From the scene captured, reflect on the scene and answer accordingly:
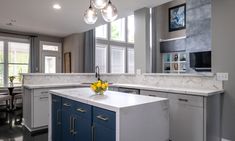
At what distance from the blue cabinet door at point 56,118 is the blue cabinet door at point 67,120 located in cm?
14

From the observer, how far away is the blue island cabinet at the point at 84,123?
5.44ft

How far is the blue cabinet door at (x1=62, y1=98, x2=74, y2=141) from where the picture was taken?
2.27m

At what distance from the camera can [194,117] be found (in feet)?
8.22

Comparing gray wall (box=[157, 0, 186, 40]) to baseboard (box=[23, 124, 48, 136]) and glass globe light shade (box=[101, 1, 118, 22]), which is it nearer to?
glass globe light shade (box=[101, 1, 118, 22])

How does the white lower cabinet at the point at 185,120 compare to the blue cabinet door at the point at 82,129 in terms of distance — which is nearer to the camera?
the blue cabinet door at the point at 82,129

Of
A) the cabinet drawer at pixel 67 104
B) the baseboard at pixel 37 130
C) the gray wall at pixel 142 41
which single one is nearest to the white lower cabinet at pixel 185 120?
the gray wall at pixel 142 41

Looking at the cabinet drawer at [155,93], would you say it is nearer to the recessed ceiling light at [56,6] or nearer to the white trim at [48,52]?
the recessed ceiling light at [56,6]

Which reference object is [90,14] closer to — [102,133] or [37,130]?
[102,133]

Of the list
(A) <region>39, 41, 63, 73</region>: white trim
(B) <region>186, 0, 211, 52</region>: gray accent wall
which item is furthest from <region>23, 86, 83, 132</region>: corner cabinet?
(B) <region>186, 0, 211, 52</region>: gray accent wall

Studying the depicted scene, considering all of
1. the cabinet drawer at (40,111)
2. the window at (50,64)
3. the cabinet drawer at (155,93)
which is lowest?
the cabinet drawer at (40,111)

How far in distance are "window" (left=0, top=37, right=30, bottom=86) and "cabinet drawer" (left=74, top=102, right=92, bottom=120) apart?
5.54 metres

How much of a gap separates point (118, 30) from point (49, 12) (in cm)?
426

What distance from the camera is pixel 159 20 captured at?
24.6 ft

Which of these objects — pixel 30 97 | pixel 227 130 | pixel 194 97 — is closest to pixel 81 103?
pixel 194 97
